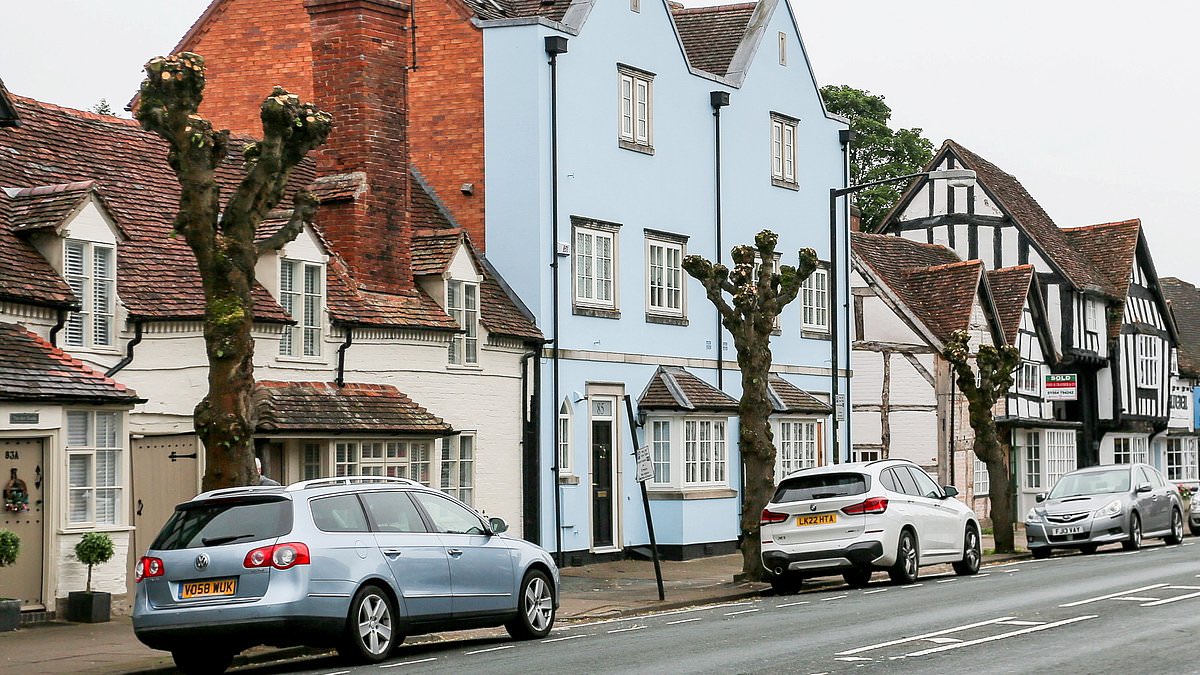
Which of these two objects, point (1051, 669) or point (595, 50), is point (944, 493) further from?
point (1051, 669)

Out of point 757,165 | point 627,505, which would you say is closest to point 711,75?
point 757,165

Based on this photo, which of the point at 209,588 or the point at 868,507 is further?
the point at 868,507

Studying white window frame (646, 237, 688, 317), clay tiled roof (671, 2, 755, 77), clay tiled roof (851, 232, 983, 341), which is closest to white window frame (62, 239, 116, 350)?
white window frame (646, 237, 688, 317)

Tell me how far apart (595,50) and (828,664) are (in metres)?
17.6

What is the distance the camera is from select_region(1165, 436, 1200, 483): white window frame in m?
59.1

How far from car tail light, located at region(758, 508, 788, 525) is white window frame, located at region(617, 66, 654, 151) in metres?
8.80

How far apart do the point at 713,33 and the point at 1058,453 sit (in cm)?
1947

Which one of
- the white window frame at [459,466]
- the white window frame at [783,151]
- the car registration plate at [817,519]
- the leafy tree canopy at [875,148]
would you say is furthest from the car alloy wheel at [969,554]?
the leafy tree canopy at [875,148]

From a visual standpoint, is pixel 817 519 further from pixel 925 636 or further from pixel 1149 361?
pixel 1149 361

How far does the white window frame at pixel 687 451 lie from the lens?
30.8 m

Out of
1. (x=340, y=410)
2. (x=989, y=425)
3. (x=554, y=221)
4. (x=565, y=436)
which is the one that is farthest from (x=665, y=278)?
(x=340, y=410)

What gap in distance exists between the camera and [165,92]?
16.8m

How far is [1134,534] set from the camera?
1267 inches

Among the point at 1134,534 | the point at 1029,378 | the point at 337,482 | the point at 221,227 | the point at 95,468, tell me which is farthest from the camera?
the point at 1029,378
